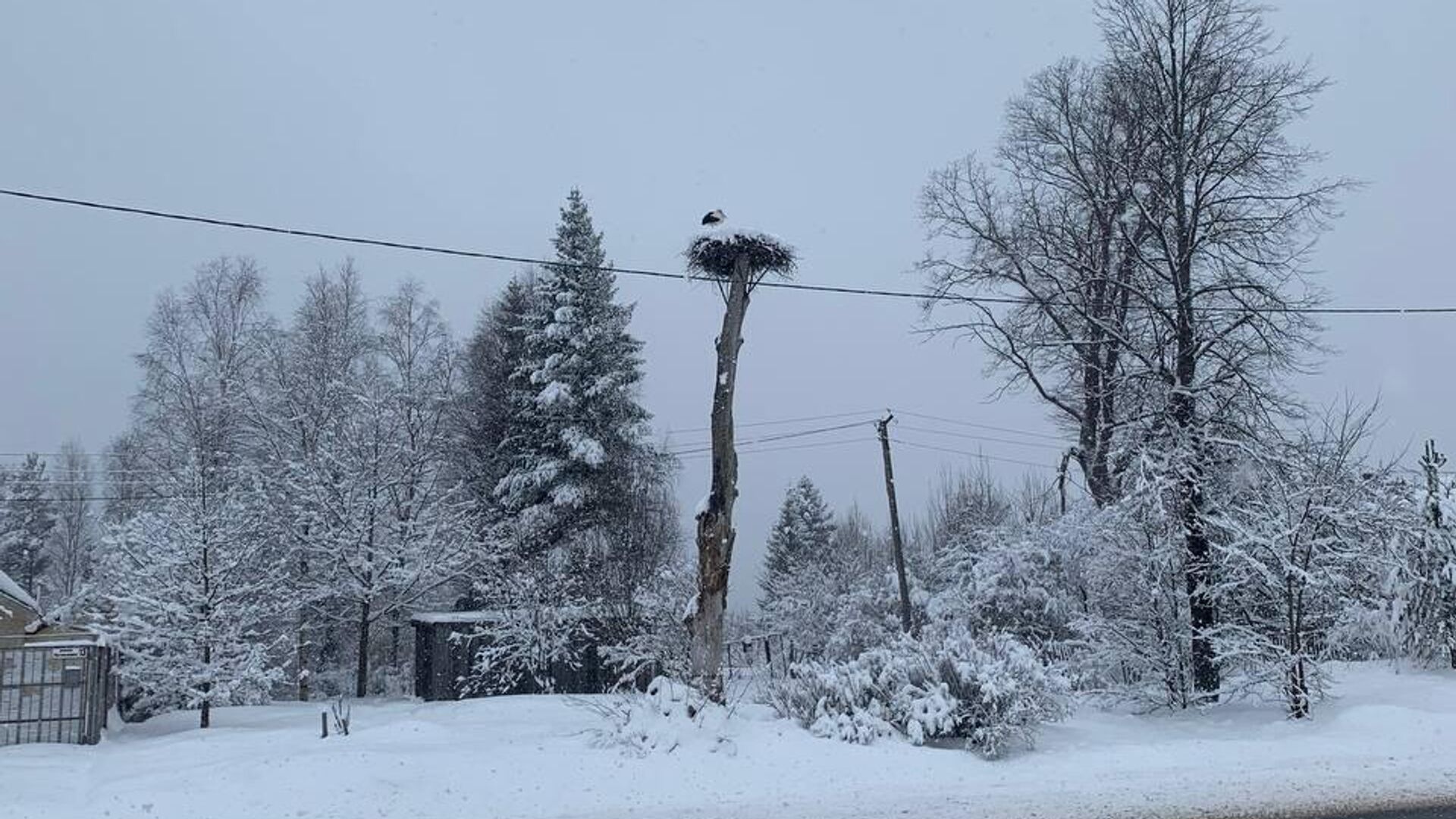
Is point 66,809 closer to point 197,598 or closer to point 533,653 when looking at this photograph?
point 197,598

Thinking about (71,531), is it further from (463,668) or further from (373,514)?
(463,668)

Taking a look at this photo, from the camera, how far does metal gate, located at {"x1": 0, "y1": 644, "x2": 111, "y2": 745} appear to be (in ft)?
53.7

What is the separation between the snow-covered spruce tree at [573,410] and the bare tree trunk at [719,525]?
572 inches

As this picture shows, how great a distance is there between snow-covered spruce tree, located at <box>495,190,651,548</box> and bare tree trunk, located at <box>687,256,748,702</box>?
47.7 feet

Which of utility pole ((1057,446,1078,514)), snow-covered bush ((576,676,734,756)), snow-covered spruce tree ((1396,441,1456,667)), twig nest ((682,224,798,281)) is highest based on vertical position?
twig nest ((682,224,798,281))

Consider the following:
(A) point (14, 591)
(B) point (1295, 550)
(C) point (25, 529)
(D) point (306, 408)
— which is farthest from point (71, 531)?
(B) point (1295, 550)

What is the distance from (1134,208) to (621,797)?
1397 centimetres

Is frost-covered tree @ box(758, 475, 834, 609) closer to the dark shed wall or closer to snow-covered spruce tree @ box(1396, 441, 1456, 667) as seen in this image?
the dark shed wall

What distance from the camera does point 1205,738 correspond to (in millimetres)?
10898

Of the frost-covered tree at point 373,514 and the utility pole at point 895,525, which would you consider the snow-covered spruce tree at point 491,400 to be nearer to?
the frost-covered tree at point 373,514

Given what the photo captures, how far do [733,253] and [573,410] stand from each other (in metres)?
16.2

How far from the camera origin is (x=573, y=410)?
27.9 m

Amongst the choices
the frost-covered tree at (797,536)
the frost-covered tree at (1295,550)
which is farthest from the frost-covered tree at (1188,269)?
A: the frost-covered tree at (797,536)

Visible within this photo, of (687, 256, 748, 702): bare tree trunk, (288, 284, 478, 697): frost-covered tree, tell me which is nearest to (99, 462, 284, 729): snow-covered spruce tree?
(288, 284, 478, 697): frost-covered tree
